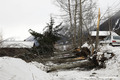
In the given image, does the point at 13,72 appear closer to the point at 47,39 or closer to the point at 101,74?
the point at 101,74

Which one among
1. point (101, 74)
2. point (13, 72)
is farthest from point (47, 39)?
point (13, 72)

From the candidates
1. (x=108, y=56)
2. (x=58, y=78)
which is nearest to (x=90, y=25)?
(x=108, y=56)

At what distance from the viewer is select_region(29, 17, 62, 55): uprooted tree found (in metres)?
10.4

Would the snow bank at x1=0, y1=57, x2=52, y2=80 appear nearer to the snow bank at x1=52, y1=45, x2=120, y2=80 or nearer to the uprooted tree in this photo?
the snow bank at x1=52, y1=45, x2=120, y2=80

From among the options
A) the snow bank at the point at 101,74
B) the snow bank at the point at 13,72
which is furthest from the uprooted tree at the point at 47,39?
the snow bank at the point at 13,72

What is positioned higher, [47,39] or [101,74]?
[47,39]

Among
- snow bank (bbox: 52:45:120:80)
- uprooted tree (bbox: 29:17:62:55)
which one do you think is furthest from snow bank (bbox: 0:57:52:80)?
uprooted tree (bbox: 29:17:62:55)

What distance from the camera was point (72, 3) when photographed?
50.5 ft

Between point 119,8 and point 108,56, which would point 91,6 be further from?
point 108,56

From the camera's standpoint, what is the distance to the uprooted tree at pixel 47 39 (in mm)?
10371

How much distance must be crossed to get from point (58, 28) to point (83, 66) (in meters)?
13.2

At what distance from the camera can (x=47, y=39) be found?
1210cm

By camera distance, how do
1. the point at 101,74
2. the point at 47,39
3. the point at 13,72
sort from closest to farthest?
1. the point at 13,72
2. the point at 101,74
3. the point at 47,39

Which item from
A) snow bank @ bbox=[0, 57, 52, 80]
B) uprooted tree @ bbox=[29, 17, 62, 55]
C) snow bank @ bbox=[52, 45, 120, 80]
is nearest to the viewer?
snow bank @ bbox=[0, 57, 52, 80]
